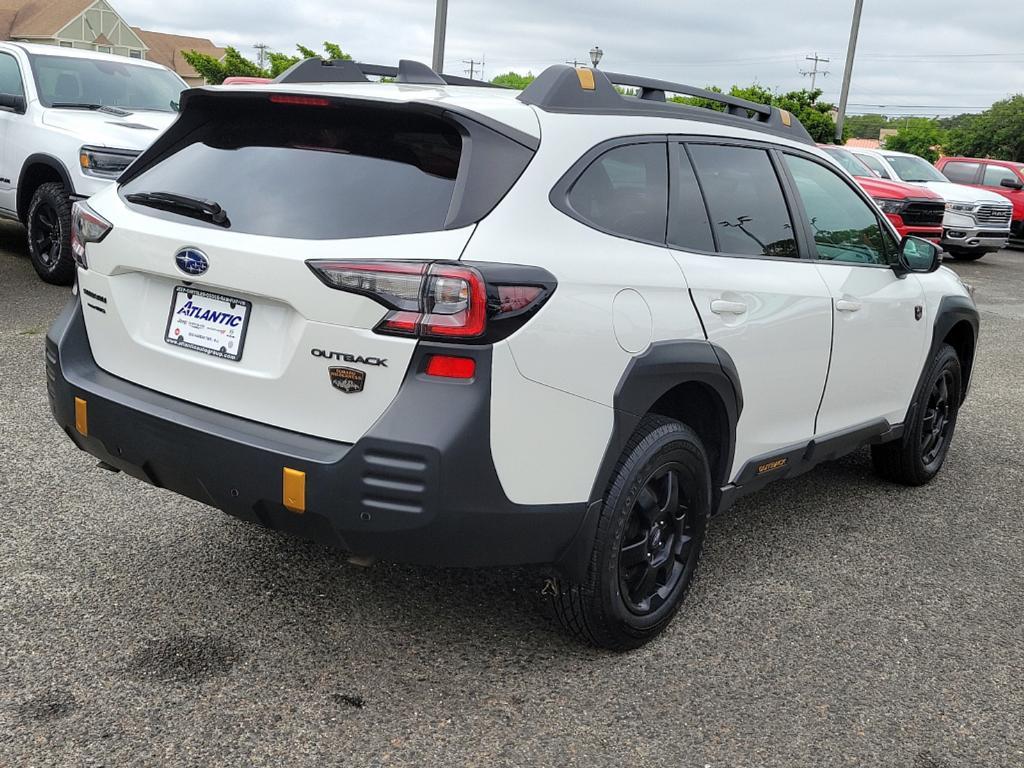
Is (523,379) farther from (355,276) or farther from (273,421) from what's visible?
(273,421)

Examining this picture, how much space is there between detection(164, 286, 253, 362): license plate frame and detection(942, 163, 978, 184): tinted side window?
2120cm

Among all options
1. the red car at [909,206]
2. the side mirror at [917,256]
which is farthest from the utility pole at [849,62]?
the side mirror at [917,256]

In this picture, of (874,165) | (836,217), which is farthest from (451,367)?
(874,165)

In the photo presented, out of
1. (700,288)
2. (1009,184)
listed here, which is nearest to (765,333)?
(700,288)

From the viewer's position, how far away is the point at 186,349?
10.2 feet

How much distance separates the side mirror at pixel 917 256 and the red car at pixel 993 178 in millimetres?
18235

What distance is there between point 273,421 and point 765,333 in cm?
176

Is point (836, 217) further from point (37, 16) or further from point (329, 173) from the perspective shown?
point (37, 16)

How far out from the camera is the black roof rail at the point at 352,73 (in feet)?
12.1

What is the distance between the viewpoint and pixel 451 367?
8.98ft

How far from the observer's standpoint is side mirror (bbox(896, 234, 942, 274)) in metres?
4.77

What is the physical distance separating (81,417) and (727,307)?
208 cm

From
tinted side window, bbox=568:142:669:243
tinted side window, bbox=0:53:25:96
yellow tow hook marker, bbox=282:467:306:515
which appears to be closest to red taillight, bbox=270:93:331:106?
tinted side window, bbox=568:142:669:243

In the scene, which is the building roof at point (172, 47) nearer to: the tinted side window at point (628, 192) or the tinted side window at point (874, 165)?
the tinted side window at point (874, 165)
